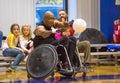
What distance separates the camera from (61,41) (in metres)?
4.88

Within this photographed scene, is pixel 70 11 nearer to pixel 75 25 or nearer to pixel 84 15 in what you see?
pixel 84 15

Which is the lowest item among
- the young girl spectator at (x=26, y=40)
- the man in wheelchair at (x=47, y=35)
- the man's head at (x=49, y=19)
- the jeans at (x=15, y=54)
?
the jeans at (x=15, y=54)

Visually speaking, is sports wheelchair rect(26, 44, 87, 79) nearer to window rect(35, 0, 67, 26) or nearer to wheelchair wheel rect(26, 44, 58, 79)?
wheelchair wheel rect(26, 44, 58, 79)

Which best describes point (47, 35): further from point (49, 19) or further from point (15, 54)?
point (15, 54)

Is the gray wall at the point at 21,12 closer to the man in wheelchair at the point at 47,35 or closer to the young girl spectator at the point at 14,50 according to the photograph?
the young girl spectator at the point at 14,50

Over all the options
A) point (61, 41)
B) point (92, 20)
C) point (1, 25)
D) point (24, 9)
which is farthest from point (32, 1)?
point (61, 41)

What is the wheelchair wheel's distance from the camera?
14.0 feet

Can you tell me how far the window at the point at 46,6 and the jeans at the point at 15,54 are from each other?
165cm

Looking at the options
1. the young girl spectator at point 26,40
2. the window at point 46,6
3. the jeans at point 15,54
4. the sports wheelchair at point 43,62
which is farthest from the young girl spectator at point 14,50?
the sports wheelchair at point 43,62

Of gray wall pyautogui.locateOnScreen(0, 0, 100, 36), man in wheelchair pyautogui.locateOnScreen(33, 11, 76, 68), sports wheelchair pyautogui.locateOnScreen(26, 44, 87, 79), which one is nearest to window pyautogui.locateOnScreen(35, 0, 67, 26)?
gray wall pyautogui.locateOnScreen(0, 0, 100, 36)

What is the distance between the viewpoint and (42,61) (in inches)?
171

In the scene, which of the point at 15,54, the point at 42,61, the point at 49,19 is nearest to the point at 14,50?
the point at 15,54

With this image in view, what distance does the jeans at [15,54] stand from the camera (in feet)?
20.3

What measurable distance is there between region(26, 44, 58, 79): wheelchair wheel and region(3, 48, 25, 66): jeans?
1.70m
